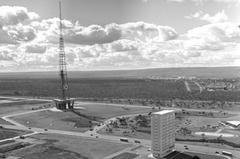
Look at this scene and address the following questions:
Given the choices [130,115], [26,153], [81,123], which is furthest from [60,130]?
[130,115]

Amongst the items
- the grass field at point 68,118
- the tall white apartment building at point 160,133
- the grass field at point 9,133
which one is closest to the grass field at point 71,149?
the tall white apartment building at point 160,133

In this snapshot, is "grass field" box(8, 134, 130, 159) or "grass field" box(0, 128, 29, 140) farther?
"grass field" box(0, 128, 29, 140)

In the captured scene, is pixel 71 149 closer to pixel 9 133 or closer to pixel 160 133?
pixel 160 133

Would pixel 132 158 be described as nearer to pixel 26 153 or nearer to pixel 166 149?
pixel 166 149

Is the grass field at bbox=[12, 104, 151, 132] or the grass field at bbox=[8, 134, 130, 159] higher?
the grass field at bbox=[12, 104, 151, 132]

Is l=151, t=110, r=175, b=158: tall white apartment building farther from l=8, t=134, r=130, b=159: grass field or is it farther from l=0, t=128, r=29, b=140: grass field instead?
l=0, t=128, r=29, b=140: grass field

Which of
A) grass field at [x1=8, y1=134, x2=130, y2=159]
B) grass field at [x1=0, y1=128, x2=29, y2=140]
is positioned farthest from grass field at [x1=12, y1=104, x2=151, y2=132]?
grass field at [x1=8, y1=134, x2=130, y2=159]
